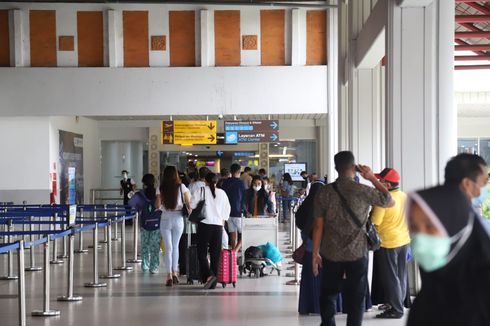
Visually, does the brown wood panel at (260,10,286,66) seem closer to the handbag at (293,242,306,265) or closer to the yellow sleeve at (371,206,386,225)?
the handbag at (293,242,306,265)

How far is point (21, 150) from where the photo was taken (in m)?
20.3

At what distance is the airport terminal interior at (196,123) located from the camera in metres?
9.39

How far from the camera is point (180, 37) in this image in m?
20.5

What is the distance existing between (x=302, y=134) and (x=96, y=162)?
7539mm

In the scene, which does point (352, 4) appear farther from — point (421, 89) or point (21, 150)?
point (21, 150)

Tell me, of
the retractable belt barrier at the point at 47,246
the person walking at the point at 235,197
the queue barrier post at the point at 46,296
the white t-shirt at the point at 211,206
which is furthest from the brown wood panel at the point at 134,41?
the queue barrier post at the point at 46,296

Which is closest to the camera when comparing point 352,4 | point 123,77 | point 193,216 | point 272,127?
point 193,216

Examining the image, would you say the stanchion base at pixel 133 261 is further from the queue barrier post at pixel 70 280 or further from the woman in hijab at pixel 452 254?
the woman in hijab at pixel 452 254

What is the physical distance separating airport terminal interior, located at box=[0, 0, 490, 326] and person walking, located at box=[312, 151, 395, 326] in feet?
6.15

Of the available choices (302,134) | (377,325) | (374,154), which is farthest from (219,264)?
(302,134)

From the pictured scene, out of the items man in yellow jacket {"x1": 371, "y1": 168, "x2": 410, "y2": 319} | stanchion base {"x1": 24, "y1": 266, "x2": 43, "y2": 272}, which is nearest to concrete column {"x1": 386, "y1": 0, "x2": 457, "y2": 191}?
man in yellow jacket {"x1": 371, "y1": 168, "x2": 410, "y2": 319}

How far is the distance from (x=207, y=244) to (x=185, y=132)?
1299cm

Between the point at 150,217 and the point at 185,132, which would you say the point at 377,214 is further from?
the point at 185,132

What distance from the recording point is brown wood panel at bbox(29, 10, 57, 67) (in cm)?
2016
